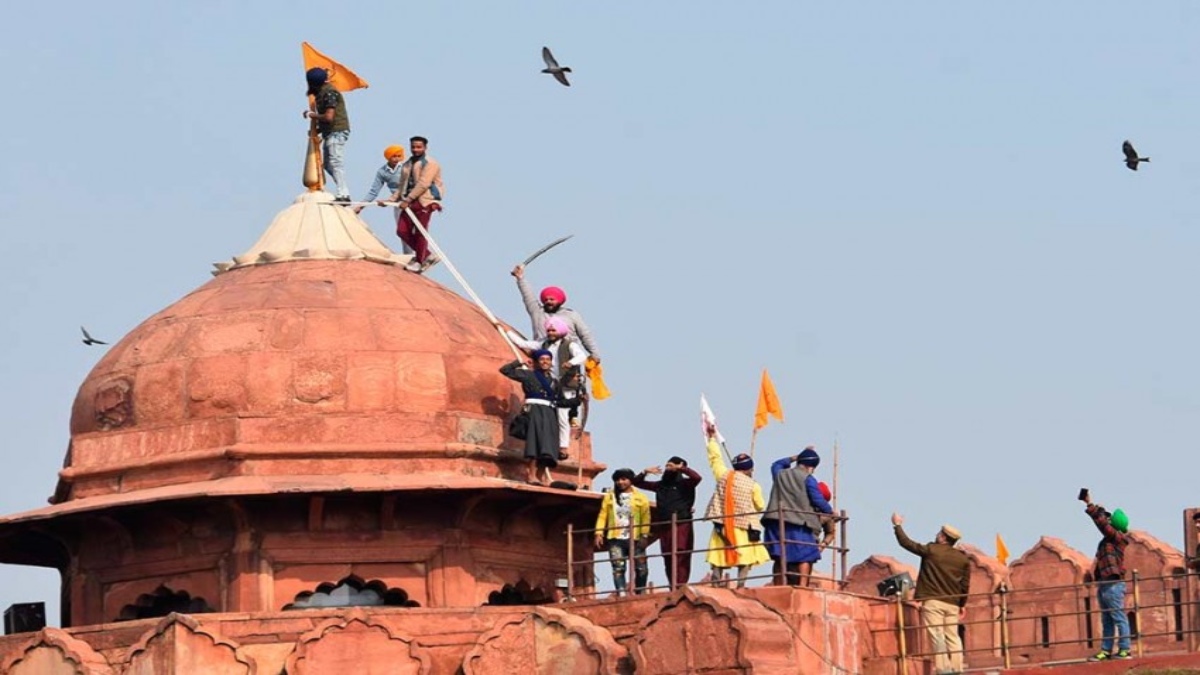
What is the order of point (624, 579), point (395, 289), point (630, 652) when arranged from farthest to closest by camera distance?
point (395, 289)
point (624, 579)
point (630, 652)

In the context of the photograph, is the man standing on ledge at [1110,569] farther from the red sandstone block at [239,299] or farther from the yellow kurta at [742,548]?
the red sandstone block at [239,299]

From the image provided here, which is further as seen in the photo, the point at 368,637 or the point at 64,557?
the point at 64,557

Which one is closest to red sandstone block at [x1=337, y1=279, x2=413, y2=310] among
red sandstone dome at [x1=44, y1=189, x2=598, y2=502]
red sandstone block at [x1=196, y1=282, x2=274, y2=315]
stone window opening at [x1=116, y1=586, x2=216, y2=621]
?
red sandstone dome at [x1=44, y1=189, x2=598, y2=502]

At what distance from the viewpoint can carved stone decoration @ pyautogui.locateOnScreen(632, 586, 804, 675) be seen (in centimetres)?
2747

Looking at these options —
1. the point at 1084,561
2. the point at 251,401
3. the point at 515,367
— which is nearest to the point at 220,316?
the point at 251,401

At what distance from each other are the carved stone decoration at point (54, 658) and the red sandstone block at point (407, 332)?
4257 millimetres

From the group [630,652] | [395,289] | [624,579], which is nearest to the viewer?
[630,652]

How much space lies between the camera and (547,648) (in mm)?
28766

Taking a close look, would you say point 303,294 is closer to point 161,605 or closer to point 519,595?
point 161,605

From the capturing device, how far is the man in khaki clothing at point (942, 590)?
28.7 meters

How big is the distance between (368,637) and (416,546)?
1.79 meters

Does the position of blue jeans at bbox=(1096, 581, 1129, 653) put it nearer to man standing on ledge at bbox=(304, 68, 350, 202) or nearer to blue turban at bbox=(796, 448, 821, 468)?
blue turban at bbox=(796, 448, 821, 468)

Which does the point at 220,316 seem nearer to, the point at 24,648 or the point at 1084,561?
the point at 24,648

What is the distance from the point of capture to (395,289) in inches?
1281
